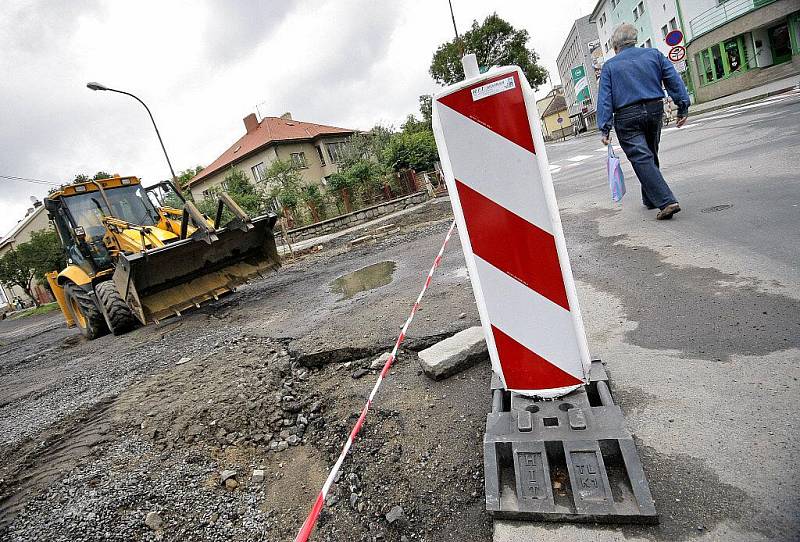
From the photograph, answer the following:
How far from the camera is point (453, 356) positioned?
277cm

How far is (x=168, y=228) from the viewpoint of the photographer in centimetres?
880

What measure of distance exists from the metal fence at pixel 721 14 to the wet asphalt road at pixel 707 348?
28411mm

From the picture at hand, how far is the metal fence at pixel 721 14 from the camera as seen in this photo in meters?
24.8

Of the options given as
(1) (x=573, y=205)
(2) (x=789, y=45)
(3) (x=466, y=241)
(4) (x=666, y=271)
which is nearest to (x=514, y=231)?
(3) (x=466, y=241)

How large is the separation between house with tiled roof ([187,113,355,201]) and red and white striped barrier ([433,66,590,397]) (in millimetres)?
31450

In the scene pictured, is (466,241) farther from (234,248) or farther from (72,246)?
(72,246)

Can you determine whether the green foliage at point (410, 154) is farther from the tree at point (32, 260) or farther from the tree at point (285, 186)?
the tree at point (32, 260)

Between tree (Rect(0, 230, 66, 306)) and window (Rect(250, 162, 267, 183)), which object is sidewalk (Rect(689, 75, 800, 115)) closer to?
window (Rect(250, 162, 267, 183))

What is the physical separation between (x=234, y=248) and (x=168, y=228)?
1501mm

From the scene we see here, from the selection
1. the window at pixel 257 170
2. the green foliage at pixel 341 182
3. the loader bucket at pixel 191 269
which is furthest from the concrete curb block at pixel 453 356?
the window at pixel 257 170

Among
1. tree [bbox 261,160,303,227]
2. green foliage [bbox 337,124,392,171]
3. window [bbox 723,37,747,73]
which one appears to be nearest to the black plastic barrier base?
tree [bbox 261,160,303,227]

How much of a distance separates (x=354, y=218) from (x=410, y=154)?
4.67 meters

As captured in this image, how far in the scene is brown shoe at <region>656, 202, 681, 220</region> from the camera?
464 centimetres

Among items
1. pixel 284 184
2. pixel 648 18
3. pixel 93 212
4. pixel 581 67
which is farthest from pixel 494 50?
pixel 93 212
